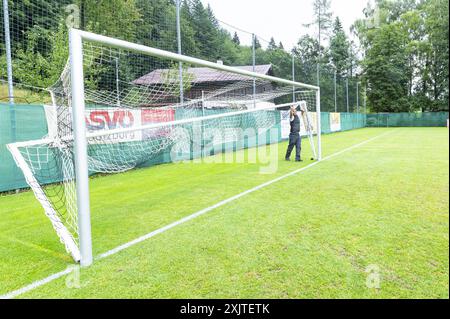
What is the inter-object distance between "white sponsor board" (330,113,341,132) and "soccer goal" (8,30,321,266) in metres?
13.8

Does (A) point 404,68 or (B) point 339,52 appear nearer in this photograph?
(A) point 404,68

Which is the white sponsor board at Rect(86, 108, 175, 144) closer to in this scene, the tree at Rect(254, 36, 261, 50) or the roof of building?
the roof of building

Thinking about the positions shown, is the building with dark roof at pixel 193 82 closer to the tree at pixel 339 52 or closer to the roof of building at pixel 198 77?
the roof of building at pixel 198 77

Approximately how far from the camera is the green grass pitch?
268cm

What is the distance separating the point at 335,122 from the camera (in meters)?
27.5

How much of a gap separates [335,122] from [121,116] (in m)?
21.7

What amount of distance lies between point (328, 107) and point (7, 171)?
27895 mm

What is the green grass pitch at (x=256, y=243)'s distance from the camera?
2680 millimetres

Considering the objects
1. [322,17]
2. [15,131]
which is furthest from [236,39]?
[322,17]

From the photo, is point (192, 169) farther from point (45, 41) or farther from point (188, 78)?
point (45, 41)

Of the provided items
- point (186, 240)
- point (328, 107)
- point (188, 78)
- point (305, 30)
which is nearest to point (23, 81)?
point (188, 78)

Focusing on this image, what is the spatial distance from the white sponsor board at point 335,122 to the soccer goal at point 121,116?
13822 mm

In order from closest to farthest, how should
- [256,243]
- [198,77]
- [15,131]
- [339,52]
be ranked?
[256,243] → [15,131] → [198,77] → [339,52]

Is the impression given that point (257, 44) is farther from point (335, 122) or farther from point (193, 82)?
point (335, 122)
